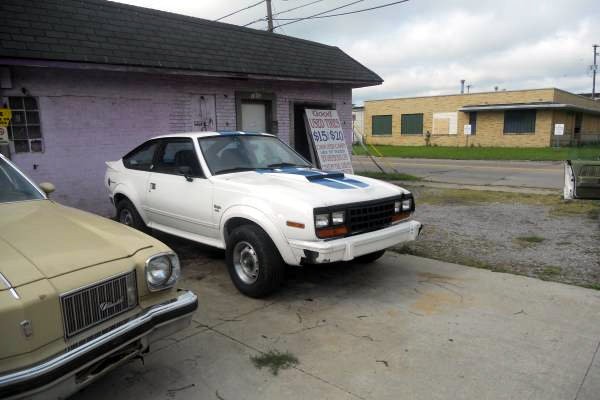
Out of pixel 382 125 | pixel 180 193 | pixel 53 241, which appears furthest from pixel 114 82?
pixel 382 125

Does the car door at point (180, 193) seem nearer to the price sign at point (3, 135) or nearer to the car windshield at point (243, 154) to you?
the car windshield at point (243, 154)

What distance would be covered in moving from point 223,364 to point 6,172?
2.38 meters

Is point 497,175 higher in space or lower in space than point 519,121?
lower

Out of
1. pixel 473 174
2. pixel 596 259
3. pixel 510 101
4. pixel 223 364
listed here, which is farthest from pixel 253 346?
pixel 510 101

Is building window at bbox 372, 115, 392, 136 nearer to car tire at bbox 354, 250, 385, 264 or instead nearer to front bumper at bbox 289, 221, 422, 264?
car tire at bbox 354, 250, 385, 264

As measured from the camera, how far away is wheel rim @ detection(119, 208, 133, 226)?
6.32m

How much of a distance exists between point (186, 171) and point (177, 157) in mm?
540

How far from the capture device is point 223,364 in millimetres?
3410

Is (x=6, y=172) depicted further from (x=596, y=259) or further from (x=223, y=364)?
(x=596, y=259)

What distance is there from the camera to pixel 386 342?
368 cm

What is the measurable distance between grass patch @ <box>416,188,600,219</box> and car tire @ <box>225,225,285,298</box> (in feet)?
→ 21.5

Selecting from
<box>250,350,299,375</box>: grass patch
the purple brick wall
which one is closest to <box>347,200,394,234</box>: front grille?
<box>250,350,299,375</box>: grass patch

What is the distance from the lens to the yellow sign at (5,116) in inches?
276

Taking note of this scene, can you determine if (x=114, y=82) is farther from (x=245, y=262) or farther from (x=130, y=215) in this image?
(x=245, y=262)
